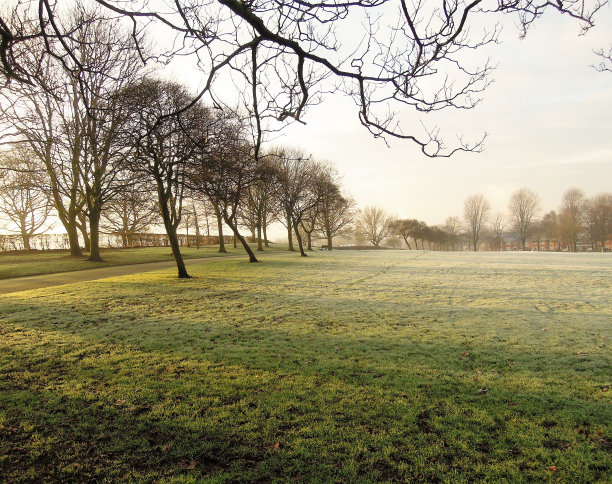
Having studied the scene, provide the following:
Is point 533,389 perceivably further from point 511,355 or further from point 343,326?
point 343,326

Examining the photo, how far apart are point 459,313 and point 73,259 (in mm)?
24612

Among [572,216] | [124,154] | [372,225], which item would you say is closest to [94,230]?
[124,154]

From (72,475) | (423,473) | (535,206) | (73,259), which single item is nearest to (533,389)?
(423,473)

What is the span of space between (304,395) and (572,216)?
7332cm

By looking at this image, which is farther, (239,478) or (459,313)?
(459,313)

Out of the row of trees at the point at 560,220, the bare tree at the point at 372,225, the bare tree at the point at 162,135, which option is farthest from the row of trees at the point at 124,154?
the row of trees at the point at 560,220

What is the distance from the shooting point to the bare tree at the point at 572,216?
5806cm

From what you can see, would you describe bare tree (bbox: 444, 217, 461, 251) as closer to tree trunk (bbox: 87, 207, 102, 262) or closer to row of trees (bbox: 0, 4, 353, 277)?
row of trees (bbox: 0, 4, 353, 277)

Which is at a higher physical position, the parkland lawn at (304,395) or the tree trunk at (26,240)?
the tree trunk at (26,240)

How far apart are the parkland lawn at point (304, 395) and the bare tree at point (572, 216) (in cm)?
6204

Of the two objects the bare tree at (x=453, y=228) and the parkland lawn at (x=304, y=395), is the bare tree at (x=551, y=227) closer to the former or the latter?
the bare tree at (x=453, y=228)

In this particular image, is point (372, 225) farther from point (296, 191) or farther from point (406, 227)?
point (296, 191)

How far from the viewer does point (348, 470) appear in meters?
3.02

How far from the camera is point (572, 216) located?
2331 inches
